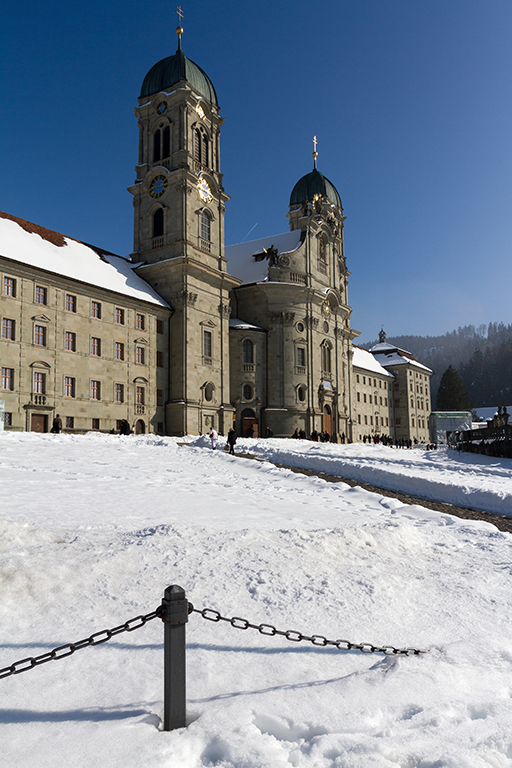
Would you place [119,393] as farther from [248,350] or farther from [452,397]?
[452,397]

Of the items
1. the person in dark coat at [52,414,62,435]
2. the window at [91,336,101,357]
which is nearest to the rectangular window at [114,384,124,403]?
the window at [91,336,101,357]

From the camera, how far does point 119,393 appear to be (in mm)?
40812

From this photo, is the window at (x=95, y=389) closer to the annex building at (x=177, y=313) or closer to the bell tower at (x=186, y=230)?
the annex building at (x=177, y=313)

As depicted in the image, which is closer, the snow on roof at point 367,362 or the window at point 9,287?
the window at point 9,287

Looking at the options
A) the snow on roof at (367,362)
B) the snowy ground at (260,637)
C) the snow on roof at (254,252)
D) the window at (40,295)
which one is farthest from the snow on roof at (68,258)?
the snow on roof at (367,362)

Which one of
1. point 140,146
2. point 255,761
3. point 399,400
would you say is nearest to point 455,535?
point 255,761

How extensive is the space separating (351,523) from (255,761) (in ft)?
22.9

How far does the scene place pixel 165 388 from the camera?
1773 inches

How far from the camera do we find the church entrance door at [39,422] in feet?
111

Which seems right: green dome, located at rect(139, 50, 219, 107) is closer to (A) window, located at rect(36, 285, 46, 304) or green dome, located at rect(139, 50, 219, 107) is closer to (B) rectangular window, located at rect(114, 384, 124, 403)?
(A) window, located at rect(36, 285, 46, 304)

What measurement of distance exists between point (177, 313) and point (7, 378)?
650 inches

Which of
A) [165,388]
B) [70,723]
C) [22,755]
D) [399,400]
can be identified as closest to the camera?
[22,755]

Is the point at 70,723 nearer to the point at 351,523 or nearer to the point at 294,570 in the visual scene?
the point at 294,570

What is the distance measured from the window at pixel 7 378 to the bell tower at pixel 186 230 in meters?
13.8
